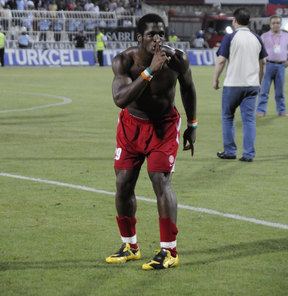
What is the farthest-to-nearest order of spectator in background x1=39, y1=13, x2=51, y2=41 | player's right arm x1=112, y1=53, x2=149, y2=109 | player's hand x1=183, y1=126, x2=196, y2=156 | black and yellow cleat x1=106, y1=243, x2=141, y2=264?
spectator in background x1=39, y1=13, x2=51, y2=41
player's hand x1=183, y1=126, x2=196, y2=156
black and yellow cleat x1=106, y1=243, x2=141, y2=264
player's right arm x1=112, y1=53, x2=149, y2=109

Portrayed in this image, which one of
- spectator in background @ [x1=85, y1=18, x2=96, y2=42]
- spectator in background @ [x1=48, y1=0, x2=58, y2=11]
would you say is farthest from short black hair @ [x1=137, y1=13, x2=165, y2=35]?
spectator in background @ [x1=48, y1=0, x2=58, y2=11]

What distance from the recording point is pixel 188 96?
7680 mm

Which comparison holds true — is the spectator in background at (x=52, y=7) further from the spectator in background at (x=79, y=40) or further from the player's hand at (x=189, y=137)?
the player's hand at (x=189, y=137)

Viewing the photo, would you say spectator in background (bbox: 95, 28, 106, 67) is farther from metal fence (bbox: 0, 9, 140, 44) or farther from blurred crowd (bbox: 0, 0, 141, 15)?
blurred crowd (bbox: 0, 0, 141, 15)

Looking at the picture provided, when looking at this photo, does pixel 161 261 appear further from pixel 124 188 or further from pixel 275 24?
pixel 275 24

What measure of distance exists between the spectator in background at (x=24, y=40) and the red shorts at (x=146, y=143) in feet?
133

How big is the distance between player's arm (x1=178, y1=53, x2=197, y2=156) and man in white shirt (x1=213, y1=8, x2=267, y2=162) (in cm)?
554

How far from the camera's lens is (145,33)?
23.0 feet

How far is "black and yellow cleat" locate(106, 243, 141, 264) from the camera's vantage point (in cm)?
748

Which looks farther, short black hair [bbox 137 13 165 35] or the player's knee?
the player's knee

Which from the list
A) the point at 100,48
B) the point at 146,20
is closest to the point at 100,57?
the point at 100,48

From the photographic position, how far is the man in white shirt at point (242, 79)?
13.5 m

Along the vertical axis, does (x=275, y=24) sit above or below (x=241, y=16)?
below

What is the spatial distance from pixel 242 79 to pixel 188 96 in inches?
235
